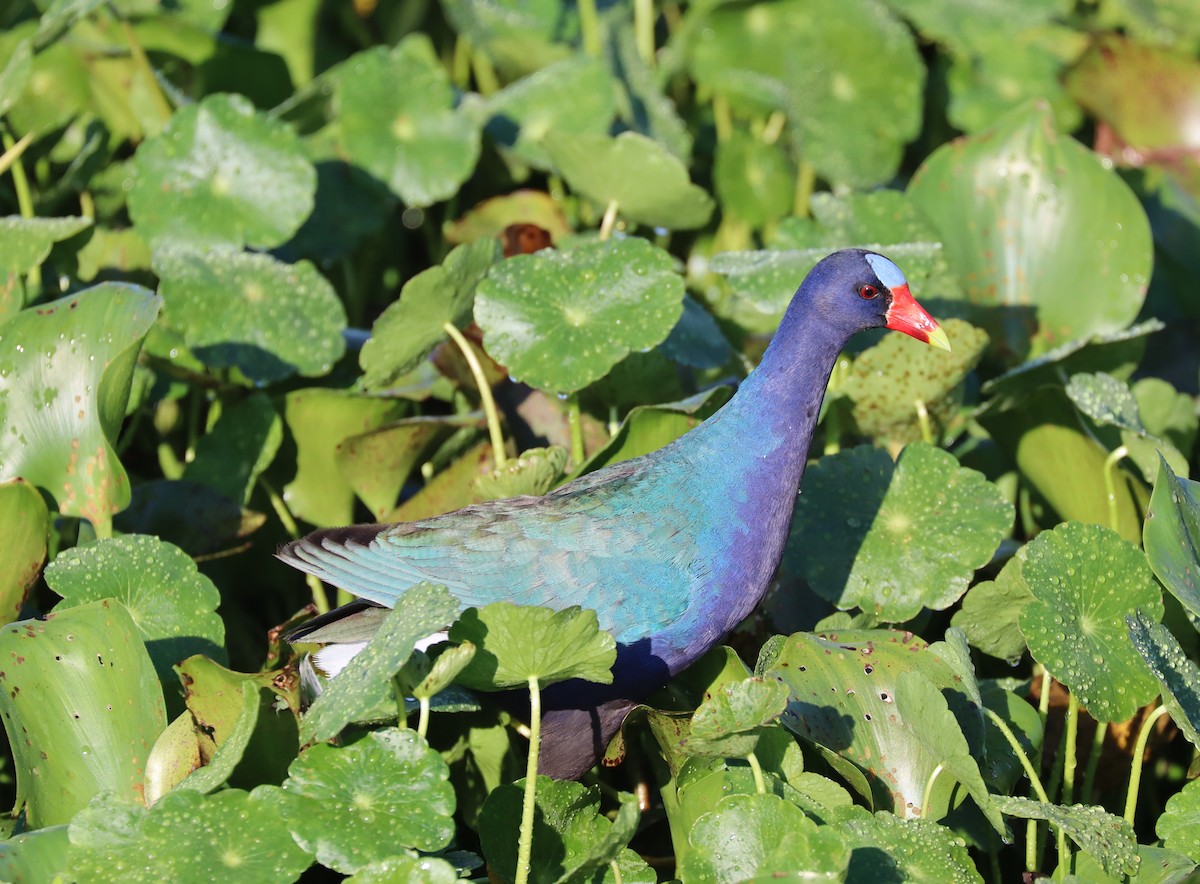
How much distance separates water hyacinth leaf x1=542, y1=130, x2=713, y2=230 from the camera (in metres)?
2.64

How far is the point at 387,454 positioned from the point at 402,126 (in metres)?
0.98

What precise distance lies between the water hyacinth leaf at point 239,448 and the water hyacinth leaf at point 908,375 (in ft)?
3.31

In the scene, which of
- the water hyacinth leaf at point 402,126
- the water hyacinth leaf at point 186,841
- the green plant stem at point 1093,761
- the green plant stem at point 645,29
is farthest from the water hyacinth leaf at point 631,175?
the water hyacinth leaf at point 186,841

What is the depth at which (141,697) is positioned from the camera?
1813mm

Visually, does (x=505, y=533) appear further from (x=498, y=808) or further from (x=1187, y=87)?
(x=1187, y=87)

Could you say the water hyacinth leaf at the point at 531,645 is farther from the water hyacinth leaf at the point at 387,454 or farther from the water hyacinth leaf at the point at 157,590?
the water hyacinth leaf at the point at 387,454

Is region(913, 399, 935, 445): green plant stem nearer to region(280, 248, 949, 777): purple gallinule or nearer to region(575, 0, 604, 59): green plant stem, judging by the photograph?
region(280, 248, 949, 777): purple gallinule

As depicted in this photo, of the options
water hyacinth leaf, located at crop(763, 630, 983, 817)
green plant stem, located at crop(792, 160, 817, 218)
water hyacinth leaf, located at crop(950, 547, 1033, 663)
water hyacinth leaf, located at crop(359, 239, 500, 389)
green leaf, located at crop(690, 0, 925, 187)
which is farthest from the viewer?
green plant stem, located at crop(792, 160, 817, 218)

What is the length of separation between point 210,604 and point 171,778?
339 millimetres

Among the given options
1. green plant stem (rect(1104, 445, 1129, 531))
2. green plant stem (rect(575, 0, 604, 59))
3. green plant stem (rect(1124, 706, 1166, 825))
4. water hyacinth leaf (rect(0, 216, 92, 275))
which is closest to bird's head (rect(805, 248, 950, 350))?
green plant stem (rect(1104, 445, 1129, 531))

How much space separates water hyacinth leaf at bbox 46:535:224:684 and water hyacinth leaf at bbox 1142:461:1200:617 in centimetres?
130

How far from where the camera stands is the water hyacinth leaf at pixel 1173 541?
181cm

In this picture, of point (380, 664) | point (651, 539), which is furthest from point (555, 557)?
point (380, 664)

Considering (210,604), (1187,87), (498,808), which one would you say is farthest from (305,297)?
(1187,87)
